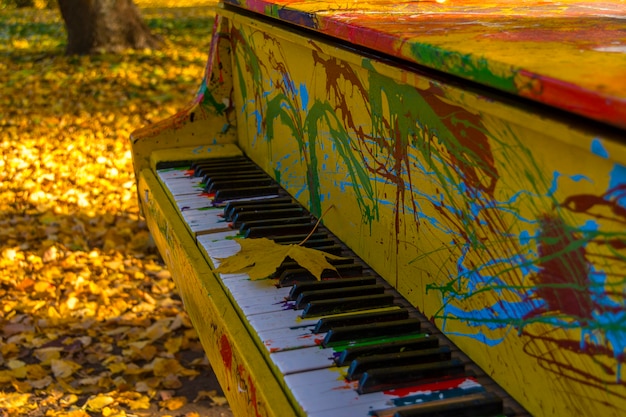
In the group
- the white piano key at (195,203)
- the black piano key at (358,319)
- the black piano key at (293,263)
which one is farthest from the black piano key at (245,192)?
the black piano key at (358,319)

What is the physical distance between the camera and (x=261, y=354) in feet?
6.28

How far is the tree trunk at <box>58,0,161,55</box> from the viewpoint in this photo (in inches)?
387

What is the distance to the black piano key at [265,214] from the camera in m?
2.79

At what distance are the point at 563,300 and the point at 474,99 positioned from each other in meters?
0.42

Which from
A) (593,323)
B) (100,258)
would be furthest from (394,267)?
(100,258)

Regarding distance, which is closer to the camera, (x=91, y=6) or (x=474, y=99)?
(x=474, y=99)

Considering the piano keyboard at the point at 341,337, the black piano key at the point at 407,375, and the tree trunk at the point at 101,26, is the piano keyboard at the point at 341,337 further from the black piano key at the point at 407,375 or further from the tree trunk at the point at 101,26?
the tree trunk at the point at 101,26

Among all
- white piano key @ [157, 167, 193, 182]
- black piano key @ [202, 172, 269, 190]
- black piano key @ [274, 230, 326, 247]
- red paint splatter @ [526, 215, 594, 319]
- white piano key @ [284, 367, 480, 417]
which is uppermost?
red paint splatter @ [526, 215, 594, 319]

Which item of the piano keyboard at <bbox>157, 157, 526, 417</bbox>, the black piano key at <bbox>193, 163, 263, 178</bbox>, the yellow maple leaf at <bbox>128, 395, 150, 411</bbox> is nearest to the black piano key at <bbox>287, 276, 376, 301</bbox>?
the piano keyboard at <bbox>157, 157, 526, 417</bbox>

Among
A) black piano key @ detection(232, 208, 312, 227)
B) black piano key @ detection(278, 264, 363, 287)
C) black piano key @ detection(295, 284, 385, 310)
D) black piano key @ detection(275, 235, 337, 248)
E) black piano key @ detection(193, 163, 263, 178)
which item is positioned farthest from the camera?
black piano key @ detection(193, 163, 263, 178)

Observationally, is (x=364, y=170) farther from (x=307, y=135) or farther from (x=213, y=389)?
(x=213, y=389)

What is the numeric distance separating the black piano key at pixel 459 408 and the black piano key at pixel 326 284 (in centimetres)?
62

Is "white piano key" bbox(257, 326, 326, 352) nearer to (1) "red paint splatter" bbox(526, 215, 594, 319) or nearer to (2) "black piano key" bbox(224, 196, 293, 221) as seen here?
(1) "red paint splatter" bbox(526, 215, 594, 319)

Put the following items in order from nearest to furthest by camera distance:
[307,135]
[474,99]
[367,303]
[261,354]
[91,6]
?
[474,99], [261,354], [367,303], [307,135], [91,6]
